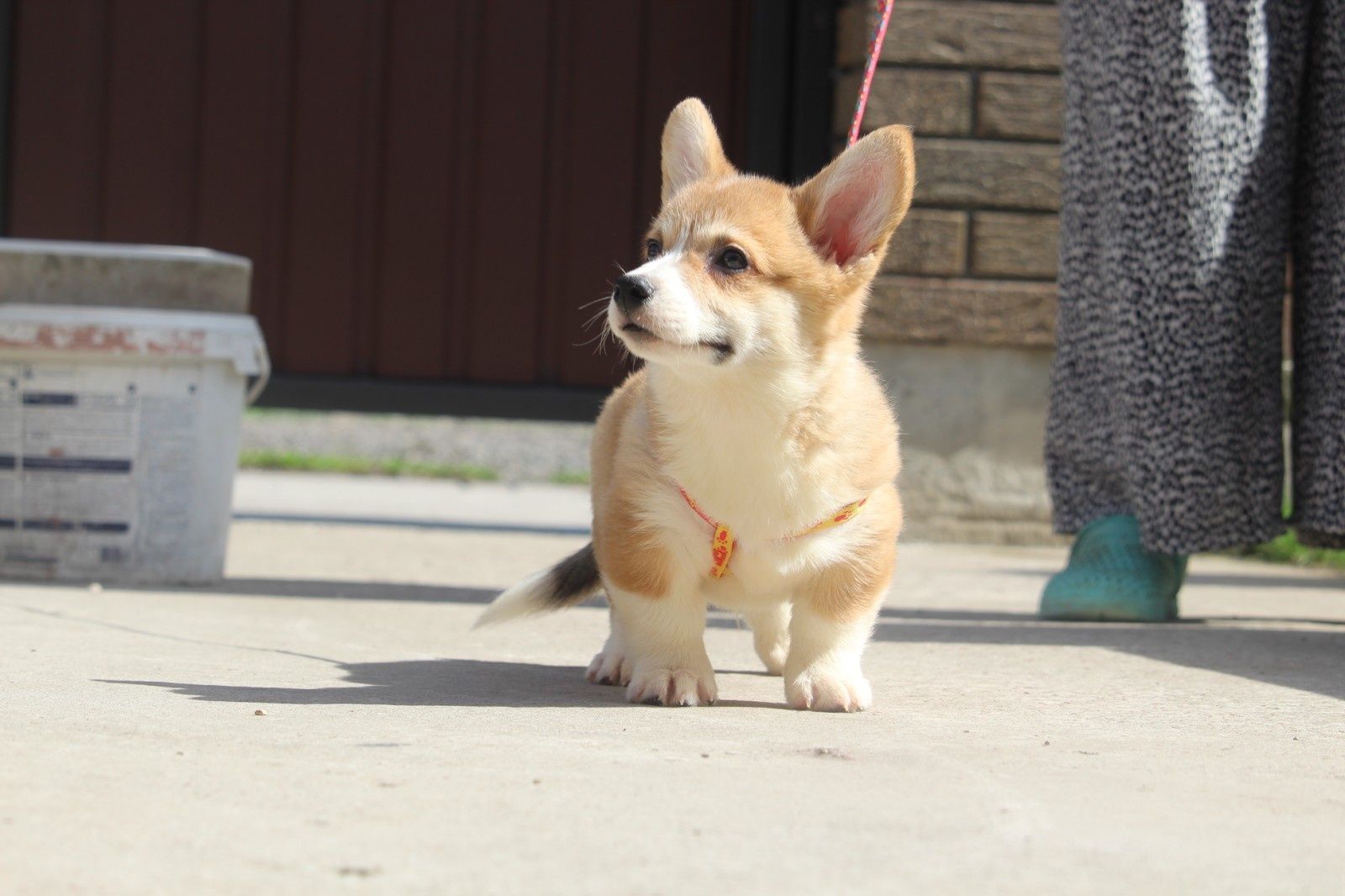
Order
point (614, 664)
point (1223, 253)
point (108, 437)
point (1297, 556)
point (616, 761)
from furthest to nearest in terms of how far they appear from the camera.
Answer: point (1297, 556) → point (108, 437) → point (1223, 253) → point (614, 664) → point (616, 761)

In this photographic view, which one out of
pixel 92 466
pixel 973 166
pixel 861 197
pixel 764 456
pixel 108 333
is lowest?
pixel 92 466

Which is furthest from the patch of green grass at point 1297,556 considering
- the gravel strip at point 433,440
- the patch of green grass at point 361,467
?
the patch of green grass at point 361,467

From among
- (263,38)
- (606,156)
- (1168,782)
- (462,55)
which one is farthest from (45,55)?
(1168,782)

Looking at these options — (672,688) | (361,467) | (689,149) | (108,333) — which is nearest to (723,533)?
(672,688)

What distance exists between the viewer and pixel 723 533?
2244 mm

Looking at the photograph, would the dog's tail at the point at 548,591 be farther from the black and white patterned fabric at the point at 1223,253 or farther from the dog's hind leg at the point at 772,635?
the black and white patterned fabric at the point at 1223,253

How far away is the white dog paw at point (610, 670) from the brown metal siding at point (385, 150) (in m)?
3.44

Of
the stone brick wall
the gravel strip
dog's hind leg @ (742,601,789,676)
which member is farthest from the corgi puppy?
the gravel strip

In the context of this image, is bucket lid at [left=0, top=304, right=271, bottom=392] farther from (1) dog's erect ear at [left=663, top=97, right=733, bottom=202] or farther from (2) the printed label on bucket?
(1) dog's erect ear at [left=663, top=97, right=733, bottom=202]

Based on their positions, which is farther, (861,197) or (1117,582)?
(1117,582)

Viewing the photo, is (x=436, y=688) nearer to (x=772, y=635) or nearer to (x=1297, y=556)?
(x=772, y=635)

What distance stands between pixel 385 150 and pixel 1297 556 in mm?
3656

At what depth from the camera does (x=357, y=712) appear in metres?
2.02

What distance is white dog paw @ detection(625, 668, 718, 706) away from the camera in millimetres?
2221
